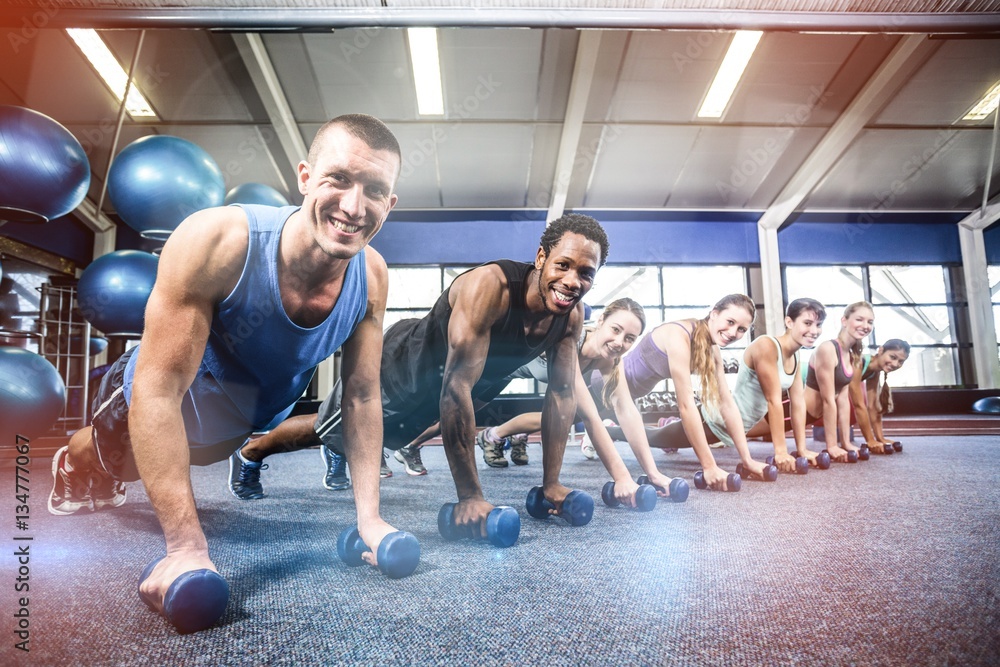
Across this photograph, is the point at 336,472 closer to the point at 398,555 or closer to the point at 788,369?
the point at 398,555

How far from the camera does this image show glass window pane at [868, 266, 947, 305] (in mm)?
5965

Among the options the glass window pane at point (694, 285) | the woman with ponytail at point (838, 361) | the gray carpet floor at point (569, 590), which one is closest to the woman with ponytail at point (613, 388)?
the gray carpet floor at point (569, 590)

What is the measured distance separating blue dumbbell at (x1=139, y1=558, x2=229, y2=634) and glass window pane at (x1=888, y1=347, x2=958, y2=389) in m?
7.12

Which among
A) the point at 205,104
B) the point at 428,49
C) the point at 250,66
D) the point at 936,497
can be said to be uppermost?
the point at 428,49

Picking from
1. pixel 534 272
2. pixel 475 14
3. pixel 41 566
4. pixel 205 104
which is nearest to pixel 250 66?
pixel 205 104

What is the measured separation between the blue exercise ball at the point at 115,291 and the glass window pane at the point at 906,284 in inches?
276

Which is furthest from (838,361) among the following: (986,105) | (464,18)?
(464,18)

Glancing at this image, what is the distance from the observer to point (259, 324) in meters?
0.89

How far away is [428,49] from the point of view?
1.75 meters

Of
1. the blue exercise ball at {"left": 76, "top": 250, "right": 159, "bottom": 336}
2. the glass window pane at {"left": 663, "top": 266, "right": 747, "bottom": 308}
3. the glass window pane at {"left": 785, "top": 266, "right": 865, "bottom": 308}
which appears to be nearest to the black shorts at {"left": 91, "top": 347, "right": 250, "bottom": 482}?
the blue exercise ball at {"left": 76, "top": 250, "right": 159, "bottom": 336}

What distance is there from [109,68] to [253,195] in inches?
25.4

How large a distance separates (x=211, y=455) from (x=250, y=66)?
1165 millimetres

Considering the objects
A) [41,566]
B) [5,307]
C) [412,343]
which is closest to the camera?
[41,566]

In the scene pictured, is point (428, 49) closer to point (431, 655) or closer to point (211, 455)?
point (211, 455)
